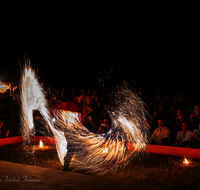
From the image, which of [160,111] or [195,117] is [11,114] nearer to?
[160,111]

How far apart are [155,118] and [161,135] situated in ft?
2.27

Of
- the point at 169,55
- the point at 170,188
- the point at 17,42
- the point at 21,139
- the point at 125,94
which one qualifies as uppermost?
the point at 17,42

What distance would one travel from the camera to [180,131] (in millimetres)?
8914

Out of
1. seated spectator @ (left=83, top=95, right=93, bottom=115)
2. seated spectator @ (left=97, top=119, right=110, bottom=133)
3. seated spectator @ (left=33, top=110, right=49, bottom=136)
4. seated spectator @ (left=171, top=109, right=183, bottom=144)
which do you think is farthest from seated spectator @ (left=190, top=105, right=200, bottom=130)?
seated spectator @ (left=33, top=110, right=49, bottom=136)

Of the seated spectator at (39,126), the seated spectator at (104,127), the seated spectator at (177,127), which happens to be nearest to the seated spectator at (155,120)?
the seated spectator at (177,127)

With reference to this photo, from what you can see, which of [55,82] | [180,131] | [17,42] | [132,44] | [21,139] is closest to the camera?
[180,131]

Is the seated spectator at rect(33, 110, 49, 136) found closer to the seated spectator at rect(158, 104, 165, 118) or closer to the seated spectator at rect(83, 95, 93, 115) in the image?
the seated spectator at rect(83, 95, 93, 115)

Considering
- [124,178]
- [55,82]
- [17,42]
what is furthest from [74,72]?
[124,178]

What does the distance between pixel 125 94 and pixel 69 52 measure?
10.7m

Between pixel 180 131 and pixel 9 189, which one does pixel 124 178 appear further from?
pixel 180 131

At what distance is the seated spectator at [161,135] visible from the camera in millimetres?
9195

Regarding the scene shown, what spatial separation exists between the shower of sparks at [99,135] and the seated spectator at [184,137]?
41.4 inches

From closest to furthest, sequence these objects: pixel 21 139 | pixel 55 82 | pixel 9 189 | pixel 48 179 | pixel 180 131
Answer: pixel 9 189 < pixel 48 179 < pixel 180 131 < pixel 21 139 < pixel 55 82

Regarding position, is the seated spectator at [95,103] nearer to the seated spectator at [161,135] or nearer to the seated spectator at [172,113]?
the seated spectator at [161,135]
